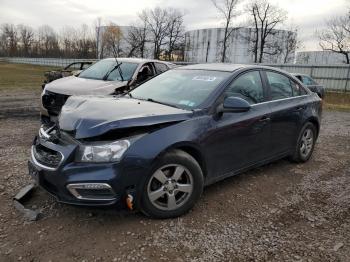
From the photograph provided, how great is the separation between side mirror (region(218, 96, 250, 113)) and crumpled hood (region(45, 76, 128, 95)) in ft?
12.6

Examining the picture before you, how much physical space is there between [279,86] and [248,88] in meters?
0.82

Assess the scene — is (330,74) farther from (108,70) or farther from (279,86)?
(279,86)

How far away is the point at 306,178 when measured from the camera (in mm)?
4977

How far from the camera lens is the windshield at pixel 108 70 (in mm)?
8078

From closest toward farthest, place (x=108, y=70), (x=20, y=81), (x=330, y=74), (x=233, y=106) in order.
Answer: (x=233, y=106)
(x=108, y=70)
(x=330, y=74)
(x=20, y=81)

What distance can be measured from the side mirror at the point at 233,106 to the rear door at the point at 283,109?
0.93m

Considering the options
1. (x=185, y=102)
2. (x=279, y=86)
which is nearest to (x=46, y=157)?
(x=185, y=102)

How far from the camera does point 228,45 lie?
163ft

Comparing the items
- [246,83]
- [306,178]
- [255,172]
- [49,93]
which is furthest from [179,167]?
[49,93]

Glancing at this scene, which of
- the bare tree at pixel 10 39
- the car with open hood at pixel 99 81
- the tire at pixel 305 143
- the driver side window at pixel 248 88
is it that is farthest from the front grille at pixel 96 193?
the bare tree at pixel 10 39

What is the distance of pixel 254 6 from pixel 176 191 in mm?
45597

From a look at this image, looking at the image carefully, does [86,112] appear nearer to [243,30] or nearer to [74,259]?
[74,259]

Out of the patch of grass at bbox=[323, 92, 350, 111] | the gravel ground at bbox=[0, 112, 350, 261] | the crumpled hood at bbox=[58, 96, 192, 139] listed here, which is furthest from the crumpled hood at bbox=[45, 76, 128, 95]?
Answer: the patch of grass at bbox=[323, 92, 350, 111]

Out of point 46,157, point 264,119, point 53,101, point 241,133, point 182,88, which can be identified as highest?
point 182,88
